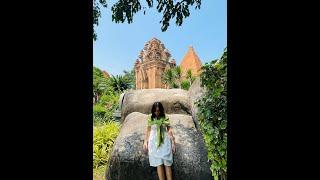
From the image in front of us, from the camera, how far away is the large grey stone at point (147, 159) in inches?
234

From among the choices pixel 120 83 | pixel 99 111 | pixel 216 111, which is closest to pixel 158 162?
pixel 216 111

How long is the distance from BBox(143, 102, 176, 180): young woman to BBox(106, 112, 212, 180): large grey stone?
45 cm

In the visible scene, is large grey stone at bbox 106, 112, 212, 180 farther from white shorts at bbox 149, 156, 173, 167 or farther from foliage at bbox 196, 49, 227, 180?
foliage at bbox 196, 49, 227, 180

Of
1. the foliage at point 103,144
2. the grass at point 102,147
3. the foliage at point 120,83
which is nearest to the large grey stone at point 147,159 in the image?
the grass at point 102,147

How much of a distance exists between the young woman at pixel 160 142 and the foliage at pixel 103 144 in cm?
375

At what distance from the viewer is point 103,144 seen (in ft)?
32.1

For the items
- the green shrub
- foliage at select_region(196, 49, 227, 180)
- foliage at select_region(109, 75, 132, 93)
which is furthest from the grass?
foliage at select_region(109, 75, 132, 93)

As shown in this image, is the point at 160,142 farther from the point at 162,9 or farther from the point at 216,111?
the point at 162,9

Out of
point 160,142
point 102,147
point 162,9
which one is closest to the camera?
point 162,9

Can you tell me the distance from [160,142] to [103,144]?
4675 mm
